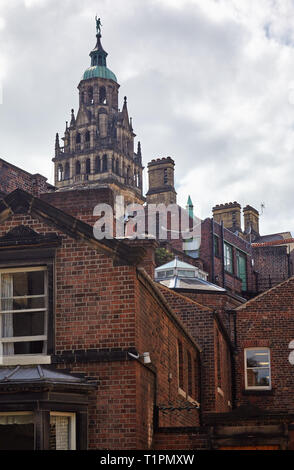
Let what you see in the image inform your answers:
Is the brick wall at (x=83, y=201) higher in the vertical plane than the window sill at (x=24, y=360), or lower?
higher

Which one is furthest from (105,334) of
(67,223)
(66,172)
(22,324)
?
(66,172)

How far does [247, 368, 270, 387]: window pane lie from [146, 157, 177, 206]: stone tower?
3549 centimetres

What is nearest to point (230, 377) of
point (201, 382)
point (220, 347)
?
point (220, 347)

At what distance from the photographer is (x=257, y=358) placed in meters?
35.0

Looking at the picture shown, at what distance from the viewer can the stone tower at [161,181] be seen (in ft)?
229

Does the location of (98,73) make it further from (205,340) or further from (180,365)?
(180,365)

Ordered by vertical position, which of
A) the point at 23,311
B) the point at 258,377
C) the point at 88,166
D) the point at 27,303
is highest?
the point at 88,166

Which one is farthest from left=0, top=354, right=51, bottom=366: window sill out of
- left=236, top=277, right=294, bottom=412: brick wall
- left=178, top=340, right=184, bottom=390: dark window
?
left=236, top=277, right=294, bottom=412: brick wall

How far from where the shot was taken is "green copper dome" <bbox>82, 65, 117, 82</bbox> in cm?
11612

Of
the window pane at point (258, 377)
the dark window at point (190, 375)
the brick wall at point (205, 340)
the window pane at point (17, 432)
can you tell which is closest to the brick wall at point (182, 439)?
the window pane at point (17, 432)

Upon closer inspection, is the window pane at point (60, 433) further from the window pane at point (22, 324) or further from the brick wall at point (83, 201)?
the brick wall at point (83, 201)

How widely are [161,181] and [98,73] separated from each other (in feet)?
160

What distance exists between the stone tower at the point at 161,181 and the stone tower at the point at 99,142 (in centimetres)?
3826

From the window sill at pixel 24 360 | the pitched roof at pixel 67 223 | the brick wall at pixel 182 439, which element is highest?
the pitched roof at pixel 67 223
